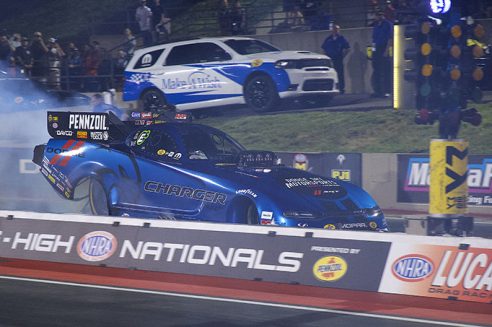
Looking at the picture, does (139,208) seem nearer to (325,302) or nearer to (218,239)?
(218,239)

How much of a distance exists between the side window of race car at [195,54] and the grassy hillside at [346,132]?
172cm

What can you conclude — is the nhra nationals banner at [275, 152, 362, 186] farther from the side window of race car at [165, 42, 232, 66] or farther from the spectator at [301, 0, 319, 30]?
the spectator at [301, 0, 319, 30]

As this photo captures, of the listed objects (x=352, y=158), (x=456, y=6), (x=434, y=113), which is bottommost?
(x=352, y=158)

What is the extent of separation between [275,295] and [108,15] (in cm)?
2768

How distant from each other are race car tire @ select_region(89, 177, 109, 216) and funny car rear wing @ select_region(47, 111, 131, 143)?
647mm

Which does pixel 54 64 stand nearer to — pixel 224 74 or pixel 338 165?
pixel 224 74

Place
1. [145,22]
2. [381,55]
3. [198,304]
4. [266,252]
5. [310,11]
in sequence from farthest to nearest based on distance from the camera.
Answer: [145,22], [310,11], [381,55], [266,252], [198,304]

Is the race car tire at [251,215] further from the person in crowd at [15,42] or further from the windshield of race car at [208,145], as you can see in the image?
the person in crowd at [15,42]

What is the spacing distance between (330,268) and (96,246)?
3197 mm

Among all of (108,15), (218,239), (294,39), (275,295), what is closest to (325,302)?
(275,295)

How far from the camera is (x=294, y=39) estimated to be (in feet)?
93.4

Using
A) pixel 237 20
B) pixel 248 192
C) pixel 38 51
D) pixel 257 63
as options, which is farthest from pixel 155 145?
pixel 38 51

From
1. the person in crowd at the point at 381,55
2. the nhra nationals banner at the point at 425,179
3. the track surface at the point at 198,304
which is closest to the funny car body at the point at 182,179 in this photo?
the track surface at the point at 198,304

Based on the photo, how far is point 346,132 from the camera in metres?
23.6
